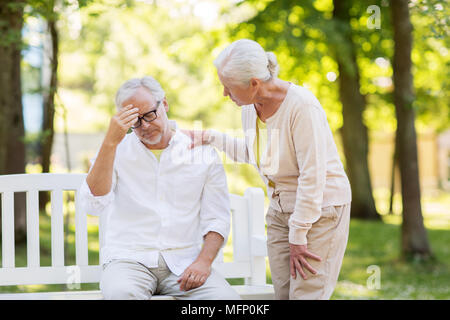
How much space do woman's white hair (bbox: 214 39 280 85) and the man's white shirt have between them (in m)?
0.74

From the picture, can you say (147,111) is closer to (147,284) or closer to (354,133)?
(147,284)

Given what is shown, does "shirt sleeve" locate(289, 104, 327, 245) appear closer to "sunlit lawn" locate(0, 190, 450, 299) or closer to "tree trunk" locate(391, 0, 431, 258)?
"sunlit lawn" locate(0, 190, 450, 299)

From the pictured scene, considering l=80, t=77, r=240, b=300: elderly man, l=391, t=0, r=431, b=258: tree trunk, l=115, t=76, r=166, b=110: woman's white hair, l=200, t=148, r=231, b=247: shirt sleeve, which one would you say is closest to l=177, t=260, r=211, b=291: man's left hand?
l=80, t=77, r=240, b=300: elderly man

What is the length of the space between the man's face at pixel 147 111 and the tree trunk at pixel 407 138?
213 inches

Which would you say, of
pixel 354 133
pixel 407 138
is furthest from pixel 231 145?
pixel 354 133

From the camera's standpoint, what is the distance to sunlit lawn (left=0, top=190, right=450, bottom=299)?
6.66m

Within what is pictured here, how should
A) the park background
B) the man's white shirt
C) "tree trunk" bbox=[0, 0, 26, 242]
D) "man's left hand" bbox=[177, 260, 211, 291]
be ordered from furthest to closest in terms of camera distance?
the park background
"tree trunk" bbox=[0, 0, 26, 242]
the man's white shirt
"man's left hand" bbox=[177, 260, 211, 291]

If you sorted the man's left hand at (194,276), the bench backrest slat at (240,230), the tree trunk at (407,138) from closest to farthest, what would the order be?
the man's left hand at (194,276) < the bench backrest slat at (240,230) < the tree trunk at (407,138)

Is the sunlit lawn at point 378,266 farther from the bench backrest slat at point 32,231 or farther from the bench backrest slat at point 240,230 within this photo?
the bench backrest slat at point 32,231

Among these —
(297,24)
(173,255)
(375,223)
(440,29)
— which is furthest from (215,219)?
(375,223)

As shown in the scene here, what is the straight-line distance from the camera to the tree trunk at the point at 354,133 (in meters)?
12.5

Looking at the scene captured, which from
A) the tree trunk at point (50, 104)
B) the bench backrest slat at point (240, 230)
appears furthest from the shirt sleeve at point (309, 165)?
the tree trunk at point (50, 104)

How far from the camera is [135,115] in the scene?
291cm

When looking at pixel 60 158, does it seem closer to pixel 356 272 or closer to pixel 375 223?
pixel 375 223
